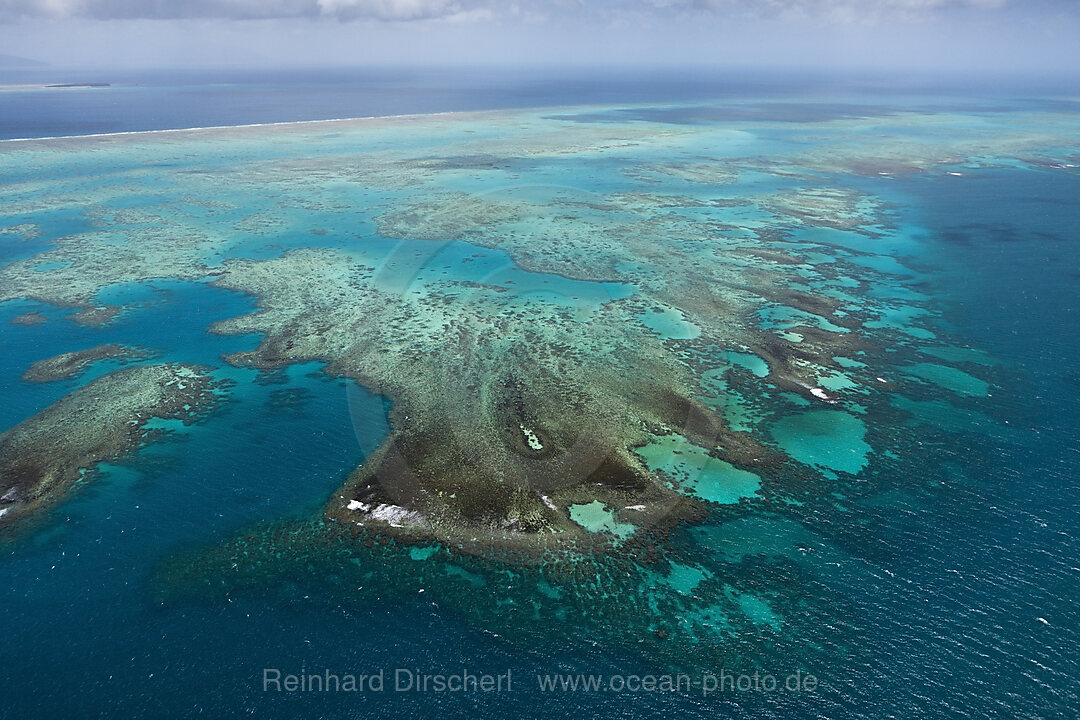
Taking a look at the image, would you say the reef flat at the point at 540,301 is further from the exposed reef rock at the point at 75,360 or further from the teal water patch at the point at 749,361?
the exposed reef rock at the point at 75,360

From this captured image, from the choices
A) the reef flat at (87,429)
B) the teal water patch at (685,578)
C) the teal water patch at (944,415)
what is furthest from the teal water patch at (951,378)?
the reef flat at (87,429)

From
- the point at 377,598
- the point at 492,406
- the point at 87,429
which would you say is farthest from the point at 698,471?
the point at 87,429

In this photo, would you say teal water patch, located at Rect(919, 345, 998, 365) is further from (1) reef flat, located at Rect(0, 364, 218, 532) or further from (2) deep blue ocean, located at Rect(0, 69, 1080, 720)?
(1) reef flat, located at Rect(0, 364, 218, 532)

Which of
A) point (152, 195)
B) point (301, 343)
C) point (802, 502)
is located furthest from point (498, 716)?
point (152, 195)

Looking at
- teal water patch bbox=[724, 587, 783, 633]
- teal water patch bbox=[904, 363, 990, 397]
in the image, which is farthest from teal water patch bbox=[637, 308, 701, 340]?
teal water patch bbox=[724, 587, 783, 633]

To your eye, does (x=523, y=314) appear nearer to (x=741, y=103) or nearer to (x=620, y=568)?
(x=620, y=568)

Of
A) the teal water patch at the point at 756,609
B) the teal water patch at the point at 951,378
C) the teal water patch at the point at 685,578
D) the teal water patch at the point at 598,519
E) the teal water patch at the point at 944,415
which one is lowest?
the teal water patch at the point at 756,609
